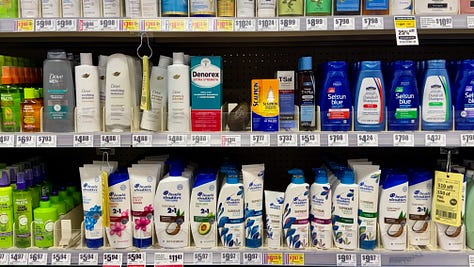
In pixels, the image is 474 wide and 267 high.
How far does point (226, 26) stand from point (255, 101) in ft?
0.97

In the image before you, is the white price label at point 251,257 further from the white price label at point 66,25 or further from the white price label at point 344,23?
the white price label at point 66,25

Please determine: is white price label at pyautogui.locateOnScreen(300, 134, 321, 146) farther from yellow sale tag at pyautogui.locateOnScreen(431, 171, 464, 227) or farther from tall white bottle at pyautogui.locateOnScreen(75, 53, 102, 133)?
tall white bottle at pyautogui.locateOnScreen(75, 53, 102, 133)

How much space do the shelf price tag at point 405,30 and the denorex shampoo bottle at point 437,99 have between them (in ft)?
0.50

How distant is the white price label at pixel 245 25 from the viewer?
5.01 feet

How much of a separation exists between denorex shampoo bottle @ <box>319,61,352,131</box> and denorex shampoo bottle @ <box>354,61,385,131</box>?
48 mm

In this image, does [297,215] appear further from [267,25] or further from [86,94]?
[86,94]

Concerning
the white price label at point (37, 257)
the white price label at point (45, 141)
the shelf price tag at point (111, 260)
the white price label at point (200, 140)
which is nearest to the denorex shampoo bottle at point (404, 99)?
the white price label at point (200, 140)

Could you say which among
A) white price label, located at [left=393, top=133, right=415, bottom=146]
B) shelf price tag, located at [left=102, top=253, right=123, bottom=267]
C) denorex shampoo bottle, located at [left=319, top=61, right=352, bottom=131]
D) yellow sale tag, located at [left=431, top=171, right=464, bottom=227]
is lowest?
shelf price tag, located at [left=102, top=253, right=123, bottom=267]

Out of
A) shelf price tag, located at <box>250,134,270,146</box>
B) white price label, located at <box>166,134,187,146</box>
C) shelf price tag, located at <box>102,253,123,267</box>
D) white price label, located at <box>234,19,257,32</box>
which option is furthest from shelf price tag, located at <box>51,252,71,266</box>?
white price label, located at <box>234,19,257,32</box>

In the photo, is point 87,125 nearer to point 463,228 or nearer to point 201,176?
point 201,176

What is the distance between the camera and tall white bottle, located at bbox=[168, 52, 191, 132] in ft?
5.25

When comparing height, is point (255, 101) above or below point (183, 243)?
above

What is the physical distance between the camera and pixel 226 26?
5.02ft

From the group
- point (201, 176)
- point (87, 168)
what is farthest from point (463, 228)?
point (87, 168)
